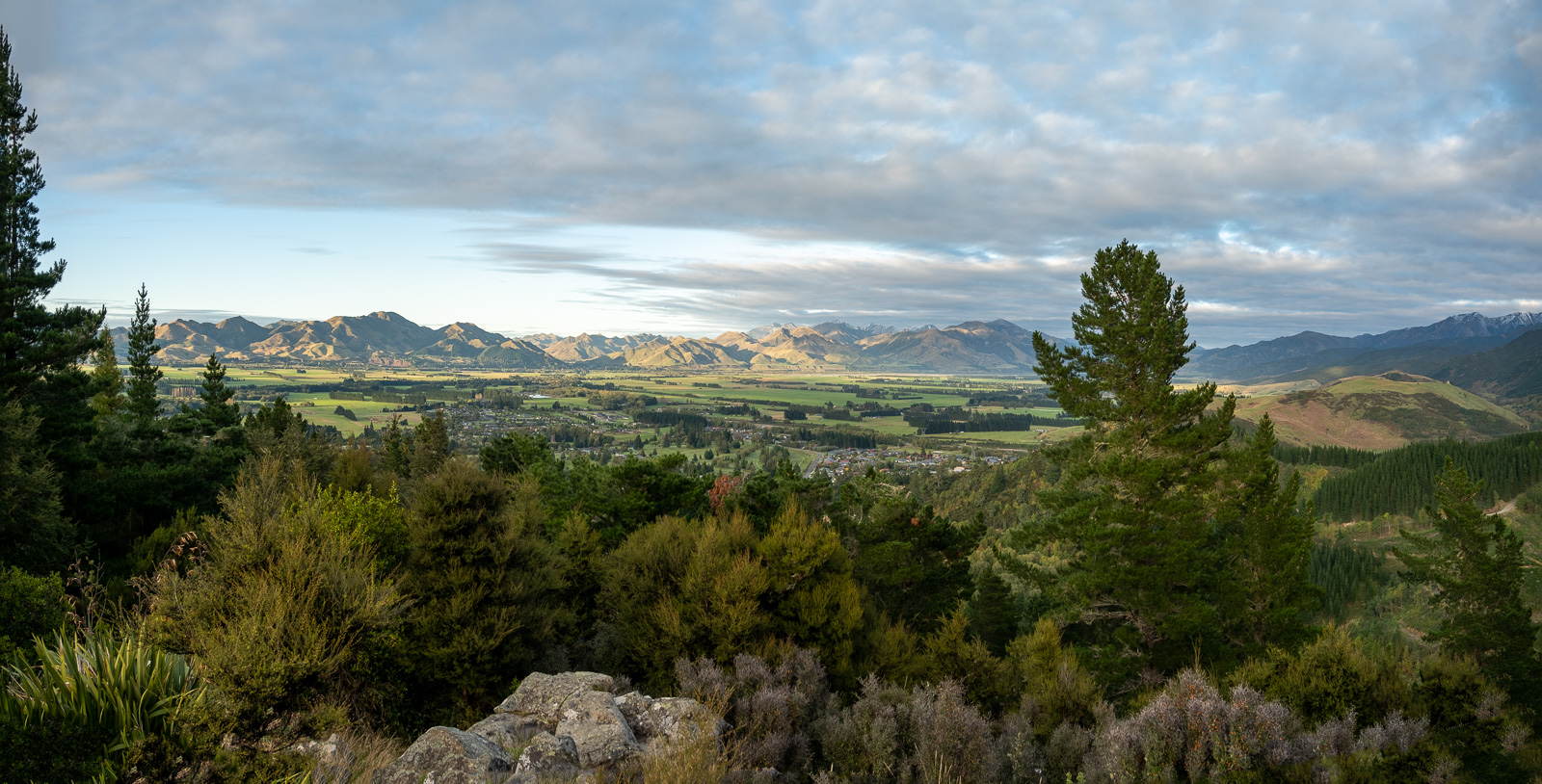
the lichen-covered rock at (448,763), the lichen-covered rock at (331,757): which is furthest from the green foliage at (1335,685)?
the lichen-covered rock at (331,757)

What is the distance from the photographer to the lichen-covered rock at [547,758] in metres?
7.99

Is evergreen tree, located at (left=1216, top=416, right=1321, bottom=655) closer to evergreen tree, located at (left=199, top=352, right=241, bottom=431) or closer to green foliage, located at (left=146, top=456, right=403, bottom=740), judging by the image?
green foliage, located at (left=146, top=456, right=403, bottom=740)

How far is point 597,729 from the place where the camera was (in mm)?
9570

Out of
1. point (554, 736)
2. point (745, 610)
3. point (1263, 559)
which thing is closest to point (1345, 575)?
point (1263, 559)

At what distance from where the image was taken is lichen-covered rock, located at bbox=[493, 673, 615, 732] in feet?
33.8

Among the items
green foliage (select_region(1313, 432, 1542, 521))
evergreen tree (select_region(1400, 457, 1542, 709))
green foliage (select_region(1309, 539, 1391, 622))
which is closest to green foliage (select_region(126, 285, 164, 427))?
evergreen tree (select_region(1400, 457, 1542, 709))

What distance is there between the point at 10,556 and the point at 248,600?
13768mm

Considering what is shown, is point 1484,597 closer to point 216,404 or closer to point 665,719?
point 665,719

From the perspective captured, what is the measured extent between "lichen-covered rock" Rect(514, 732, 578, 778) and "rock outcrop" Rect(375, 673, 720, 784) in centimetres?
1

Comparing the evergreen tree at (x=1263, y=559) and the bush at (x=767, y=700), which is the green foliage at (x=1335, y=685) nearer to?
the evergreen tree at (x=1263, y=559)

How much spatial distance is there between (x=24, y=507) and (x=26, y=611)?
9908mm

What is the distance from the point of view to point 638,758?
8852 mm

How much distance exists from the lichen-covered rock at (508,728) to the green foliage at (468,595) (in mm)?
3703

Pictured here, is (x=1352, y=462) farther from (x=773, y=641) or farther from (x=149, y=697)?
(x=149, y=697)
